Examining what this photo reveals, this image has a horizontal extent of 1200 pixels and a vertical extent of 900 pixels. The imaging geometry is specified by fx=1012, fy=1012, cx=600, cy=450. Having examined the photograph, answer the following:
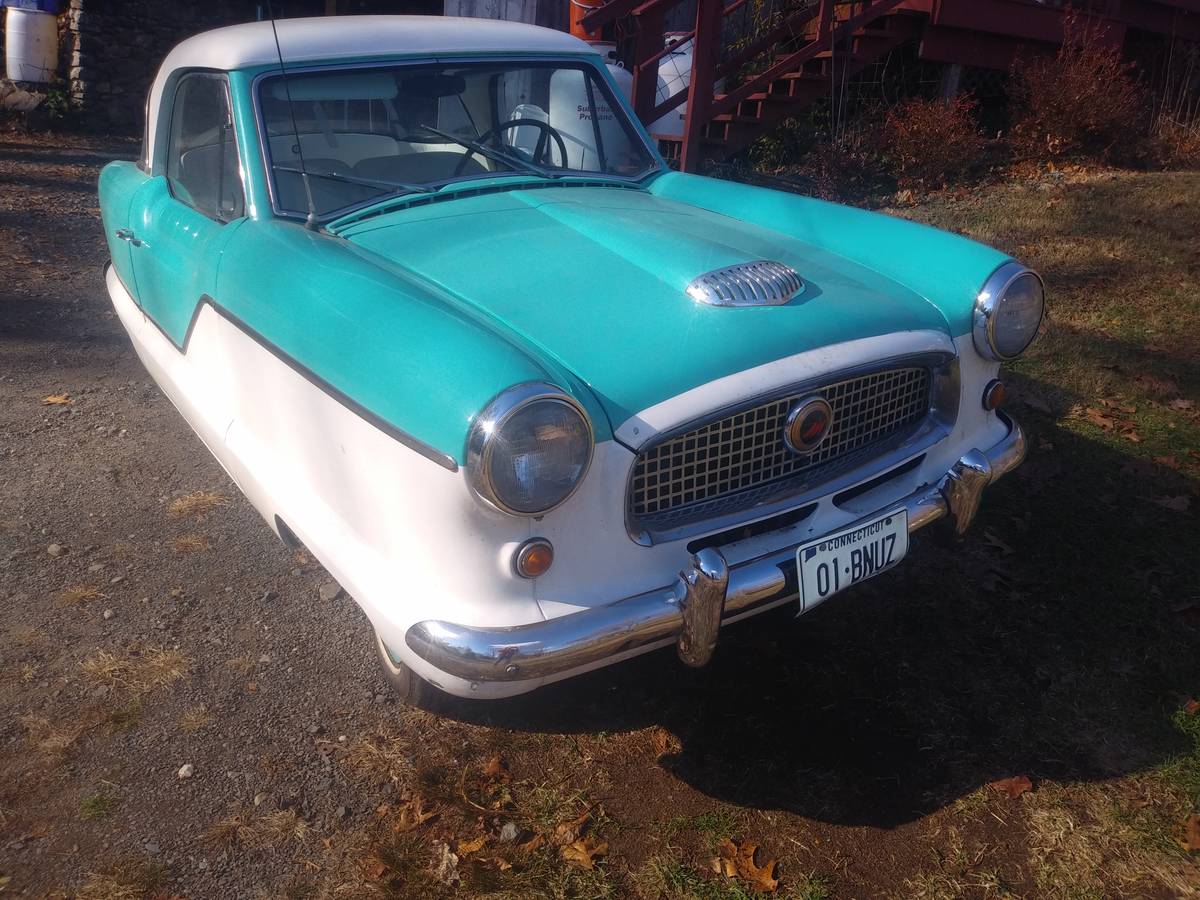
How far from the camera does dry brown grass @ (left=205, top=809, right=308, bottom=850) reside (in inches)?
89.0

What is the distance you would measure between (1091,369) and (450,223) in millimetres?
3388

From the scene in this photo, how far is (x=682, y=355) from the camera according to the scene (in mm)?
2176

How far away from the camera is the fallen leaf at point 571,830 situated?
2293 mm

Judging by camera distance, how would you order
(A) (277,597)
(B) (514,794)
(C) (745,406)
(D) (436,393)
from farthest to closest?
(A) (277,597), (B) (514,794), (C) (745,406), (D) (436,393)

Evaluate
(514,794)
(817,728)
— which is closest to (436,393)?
(514,794)

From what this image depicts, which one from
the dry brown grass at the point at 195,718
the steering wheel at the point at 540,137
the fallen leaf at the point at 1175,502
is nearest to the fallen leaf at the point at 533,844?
the dry brown grass at the point at 195,718

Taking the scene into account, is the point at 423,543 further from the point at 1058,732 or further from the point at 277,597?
the point at 1058,732

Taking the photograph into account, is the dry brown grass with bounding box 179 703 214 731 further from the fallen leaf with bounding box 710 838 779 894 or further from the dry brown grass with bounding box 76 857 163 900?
the fallen leaf with bounding box 710 838 779 894

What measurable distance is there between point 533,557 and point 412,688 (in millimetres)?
796

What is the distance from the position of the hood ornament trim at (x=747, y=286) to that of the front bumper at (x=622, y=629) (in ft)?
1.94

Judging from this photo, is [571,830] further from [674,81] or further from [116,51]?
[116,51]

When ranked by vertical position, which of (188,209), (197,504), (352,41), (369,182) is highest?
(352,41)

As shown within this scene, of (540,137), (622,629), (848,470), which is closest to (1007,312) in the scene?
(848,470)

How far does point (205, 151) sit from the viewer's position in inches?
128
